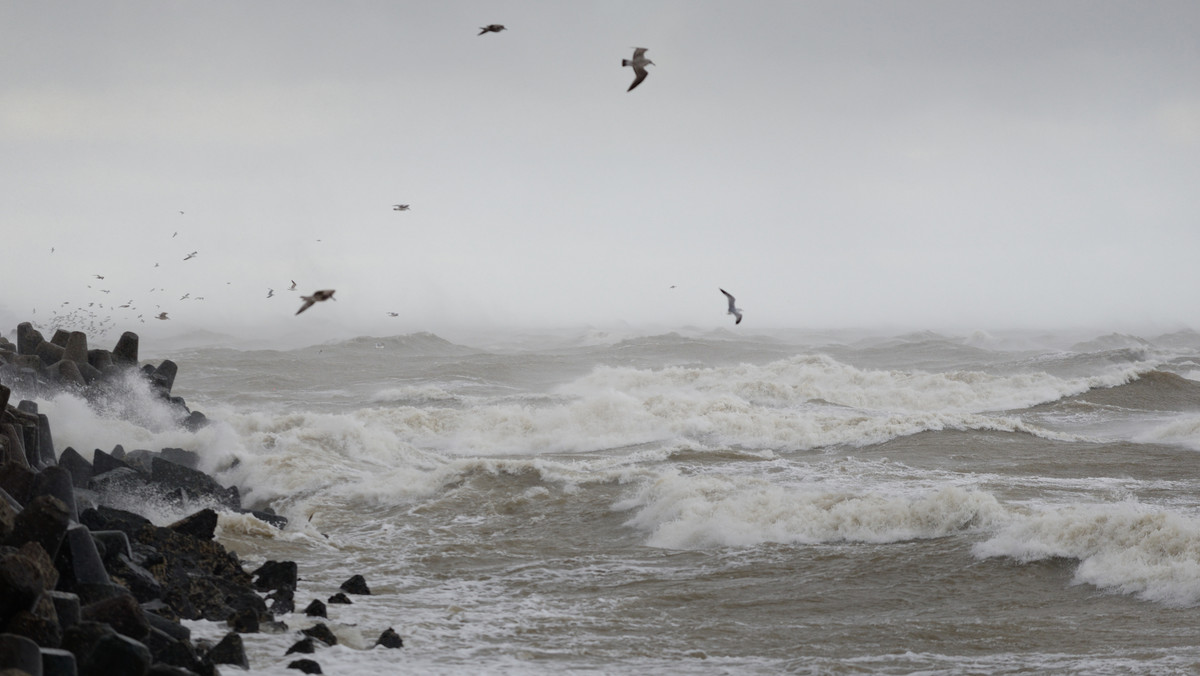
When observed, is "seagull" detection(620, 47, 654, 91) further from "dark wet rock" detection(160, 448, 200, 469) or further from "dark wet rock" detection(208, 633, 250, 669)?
"dark wet rock" detection(160, 448, 200, 469)

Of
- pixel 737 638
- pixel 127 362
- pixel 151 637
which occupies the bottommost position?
pixel 737 638

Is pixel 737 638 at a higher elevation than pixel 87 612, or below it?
below

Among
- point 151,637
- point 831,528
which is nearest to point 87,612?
point 151,637

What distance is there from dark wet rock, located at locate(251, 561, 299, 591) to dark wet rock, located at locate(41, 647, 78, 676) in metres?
3.37

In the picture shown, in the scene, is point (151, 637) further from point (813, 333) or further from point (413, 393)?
point (813, 333)

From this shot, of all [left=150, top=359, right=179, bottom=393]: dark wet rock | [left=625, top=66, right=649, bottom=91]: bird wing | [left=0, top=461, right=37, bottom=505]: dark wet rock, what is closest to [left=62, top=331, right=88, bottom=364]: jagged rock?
[left=150, top=359, right=179, bottom=393]: dark wet rock

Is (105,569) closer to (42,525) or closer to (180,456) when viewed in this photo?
(42,525)

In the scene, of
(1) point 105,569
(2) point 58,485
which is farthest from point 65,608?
(2) point 58,485

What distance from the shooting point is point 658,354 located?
46.8 m

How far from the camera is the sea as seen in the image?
780 centimetres

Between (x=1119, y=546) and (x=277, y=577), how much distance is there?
339 inches

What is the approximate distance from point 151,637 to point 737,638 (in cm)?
450

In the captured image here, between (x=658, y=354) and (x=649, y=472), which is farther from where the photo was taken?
(x=658, y=354)

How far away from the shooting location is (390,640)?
7457mm
